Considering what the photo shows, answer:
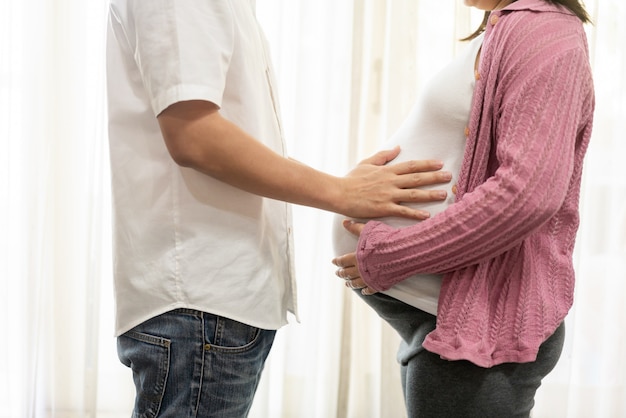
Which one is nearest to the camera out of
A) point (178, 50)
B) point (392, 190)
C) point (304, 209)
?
point (178, 50)

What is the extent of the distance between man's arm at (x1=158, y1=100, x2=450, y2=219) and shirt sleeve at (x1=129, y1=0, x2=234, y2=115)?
2 centimetres

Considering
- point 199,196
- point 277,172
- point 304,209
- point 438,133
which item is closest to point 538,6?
point 438,133

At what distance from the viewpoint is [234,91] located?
904 millimetres

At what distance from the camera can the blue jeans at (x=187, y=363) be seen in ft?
2.78

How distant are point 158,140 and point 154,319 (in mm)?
240

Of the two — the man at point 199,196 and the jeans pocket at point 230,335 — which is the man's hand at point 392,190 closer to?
the man at point 199,196

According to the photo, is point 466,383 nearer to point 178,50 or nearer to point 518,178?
point 518,178

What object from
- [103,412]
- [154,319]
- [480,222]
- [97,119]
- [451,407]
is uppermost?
[97,119]

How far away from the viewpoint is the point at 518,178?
816mm

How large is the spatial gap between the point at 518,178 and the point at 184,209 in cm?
43

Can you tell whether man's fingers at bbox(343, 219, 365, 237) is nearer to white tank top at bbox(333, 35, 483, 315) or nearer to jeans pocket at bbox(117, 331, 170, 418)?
white tank top at bbox(333, 35, 483, 315)

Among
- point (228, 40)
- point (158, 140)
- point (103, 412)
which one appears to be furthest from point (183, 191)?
point (103, 412)

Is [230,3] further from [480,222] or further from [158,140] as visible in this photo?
[480,222]

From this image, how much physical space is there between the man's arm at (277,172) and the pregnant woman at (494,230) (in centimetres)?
3
